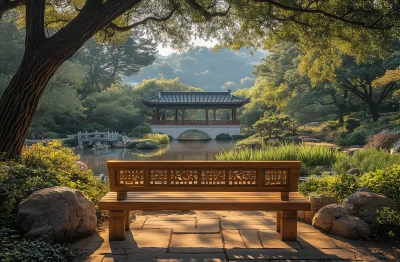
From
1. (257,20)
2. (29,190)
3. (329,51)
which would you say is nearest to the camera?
(29,190)

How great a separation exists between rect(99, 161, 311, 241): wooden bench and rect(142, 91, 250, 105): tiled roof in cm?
2872

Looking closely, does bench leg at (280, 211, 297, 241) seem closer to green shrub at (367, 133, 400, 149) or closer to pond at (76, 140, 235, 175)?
pond at (76, 140, 235, 175)

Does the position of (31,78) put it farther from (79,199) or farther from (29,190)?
(79,199)

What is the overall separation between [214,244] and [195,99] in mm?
31174

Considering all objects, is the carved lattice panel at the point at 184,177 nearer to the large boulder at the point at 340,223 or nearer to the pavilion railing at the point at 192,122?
the large boulder at the point at 340,223

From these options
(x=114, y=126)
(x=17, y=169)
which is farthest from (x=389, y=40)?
(x=114, y=126)

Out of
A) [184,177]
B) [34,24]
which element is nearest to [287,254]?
[184,177]

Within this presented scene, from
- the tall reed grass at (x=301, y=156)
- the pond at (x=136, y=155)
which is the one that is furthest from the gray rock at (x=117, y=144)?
the tall reed grass at (x=301, y=156)

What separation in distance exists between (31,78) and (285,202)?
3.98 meters

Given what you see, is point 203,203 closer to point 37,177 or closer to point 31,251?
point 31,251

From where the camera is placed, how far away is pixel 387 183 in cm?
459

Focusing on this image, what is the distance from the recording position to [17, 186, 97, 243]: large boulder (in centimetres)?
334

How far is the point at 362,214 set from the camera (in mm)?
3988

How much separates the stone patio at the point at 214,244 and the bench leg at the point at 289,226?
7 centimetres
